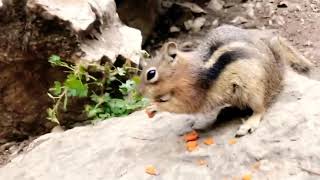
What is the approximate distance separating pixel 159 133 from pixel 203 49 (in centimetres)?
62

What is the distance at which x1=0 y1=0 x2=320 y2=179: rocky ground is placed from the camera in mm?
3221

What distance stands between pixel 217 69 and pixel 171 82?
0.90 ft

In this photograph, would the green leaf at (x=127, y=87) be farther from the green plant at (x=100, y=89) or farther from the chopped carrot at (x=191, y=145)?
the chopped carrot at (x=191, y=145)

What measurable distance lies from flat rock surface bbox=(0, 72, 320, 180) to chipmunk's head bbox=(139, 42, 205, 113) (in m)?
0.29

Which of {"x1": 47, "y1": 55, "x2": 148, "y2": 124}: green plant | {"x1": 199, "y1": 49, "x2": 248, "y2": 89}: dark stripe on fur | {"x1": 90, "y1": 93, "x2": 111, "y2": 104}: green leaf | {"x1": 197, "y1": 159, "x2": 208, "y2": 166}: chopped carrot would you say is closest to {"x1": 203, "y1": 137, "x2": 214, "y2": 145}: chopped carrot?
{"x1": 197, "y1": 159, "x2": 208, "y2": 166}: chopped carrot

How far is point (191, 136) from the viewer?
361cm

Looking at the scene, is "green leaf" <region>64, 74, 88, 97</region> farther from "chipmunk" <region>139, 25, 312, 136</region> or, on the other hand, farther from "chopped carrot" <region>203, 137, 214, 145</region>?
"chopped carrot" <region>203, 137, 214, 145</region>

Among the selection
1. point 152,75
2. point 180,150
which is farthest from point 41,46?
point 180,150

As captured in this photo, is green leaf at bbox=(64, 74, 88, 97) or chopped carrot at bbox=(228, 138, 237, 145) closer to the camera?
chopped carrot at bbox=(228, 138, 237, 145)

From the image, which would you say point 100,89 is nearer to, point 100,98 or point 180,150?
point 100,98

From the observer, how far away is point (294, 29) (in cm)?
625

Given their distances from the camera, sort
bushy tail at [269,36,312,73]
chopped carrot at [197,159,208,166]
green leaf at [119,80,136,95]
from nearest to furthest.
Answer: chopped carrot at [197,159,208,166] < bushy tail at [269,36,312,73] < green leaf at [119,80,136,95]

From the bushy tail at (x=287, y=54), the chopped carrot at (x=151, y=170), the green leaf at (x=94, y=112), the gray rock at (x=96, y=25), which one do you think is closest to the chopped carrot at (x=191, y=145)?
the chopped carrot at (x=151, y=170)

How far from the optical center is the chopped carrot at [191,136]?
359 cm
